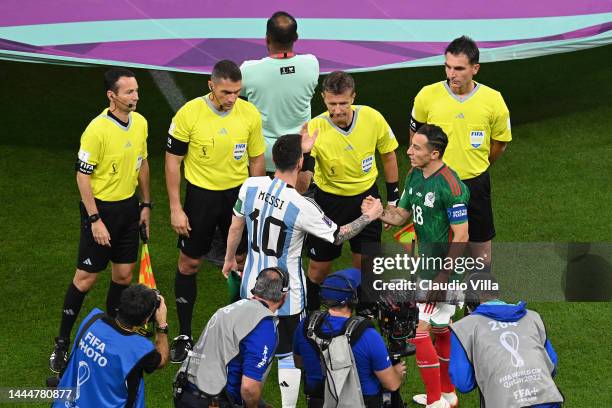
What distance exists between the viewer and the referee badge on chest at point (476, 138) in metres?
7.50

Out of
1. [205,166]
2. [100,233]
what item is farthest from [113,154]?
[205,166]

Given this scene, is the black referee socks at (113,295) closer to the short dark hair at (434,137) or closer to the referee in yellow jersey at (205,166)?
the referee in yellow jersey at (205,166)

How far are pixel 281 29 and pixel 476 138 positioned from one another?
1.63 m

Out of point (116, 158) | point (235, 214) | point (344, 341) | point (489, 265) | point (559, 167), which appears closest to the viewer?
point (344, 341)

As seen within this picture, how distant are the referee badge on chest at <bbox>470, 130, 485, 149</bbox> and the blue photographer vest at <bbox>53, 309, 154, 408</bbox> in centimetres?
304

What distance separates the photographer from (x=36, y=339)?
7754 mm

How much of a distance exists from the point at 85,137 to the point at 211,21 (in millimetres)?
4571

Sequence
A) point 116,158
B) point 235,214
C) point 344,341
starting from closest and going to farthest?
point 344,341 → point 235,214 → point 116,158

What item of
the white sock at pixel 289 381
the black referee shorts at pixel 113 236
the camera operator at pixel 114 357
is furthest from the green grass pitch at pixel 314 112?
the camera operator at pixel 114 357

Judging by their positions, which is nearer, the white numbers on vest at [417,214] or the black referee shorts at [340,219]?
the white numbers on vest at [417,214]

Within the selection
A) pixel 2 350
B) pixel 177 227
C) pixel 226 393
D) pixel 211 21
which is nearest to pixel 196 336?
pixel 177 227

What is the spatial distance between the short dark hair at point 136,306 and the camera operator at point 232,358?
1.23 feet

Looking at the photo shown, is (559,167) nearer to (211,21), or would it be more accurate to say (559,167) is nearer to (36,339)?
(211,21)

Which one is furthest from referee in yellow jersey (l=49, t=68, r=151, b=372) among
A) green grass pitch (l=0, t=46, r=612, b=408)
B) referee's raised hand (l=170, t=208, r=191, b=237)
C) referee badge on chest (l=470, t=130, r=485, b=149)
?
referee badge on chest (l=470, t=130, r=485, b=149)
